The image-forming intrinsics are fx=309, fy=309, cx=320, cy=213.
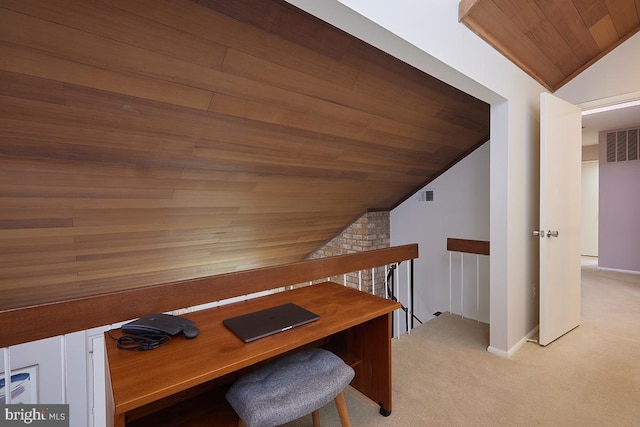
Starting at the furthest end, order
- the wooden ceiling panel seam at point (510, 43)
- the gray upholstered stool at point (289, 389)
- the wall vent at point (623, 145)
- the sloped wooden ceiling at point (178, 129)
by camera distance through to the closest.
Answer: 1. the wall vent at point (623, 145)
2. the wooden ceiling panel seam at point (510, 43)
3. the sloped wooden ceiling at point (178, 129)
4. the gray upholstered stool at point (289, 389)

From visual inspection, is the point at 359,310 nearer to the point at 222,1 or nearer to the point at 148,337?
the point at 148,337

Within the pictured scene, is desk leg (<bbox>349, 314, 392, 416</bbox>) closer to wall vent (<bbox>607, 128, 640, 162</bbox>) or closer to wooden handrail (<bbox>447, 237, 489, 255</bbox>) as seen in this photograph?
wooden handrail (<bbox>447, 237, 489, 255</bbox>)

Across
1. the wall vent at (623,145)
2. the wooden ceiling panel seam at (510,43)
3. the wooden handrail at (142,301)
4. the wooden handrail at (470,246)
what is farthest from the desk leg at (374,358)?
the wall vent at (623,145)

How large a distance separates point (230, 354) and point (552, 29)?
117 inches

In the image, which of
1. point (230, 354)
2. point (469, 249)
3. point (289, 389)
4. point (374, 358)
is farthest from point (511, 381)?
point (230, 354)

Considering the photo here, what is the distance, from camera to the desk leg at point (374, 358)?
1720mm

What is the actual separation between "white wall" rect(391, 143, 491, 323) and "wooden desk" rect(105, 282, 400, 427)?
2150 mm

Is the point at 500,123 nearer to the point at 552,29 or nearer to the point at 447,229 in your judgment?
the point at 552,29

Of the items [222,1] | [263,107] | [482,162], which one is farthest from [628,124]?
[222,1]

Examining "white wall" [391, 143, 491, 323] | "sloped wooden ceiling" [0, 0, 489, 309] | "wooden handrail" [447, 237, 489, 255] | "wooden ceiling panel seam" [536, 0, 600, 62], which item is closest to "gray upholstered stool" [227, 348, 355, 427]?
"sloped wooden ceiling" [0, 0, 489, 309]

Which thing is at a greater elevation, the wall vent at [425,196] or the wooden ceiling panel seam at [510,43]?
the wooden ceiling panel seam at [510,43]

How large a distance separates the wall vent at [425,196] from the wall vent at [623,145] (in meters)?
3.65

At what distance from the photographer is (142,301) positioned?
1361 millimetres

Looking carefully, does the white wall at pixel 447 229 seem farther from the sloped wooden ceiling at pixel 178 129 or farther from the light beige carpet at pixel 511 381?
the light beige carpet at pixel 511 381
